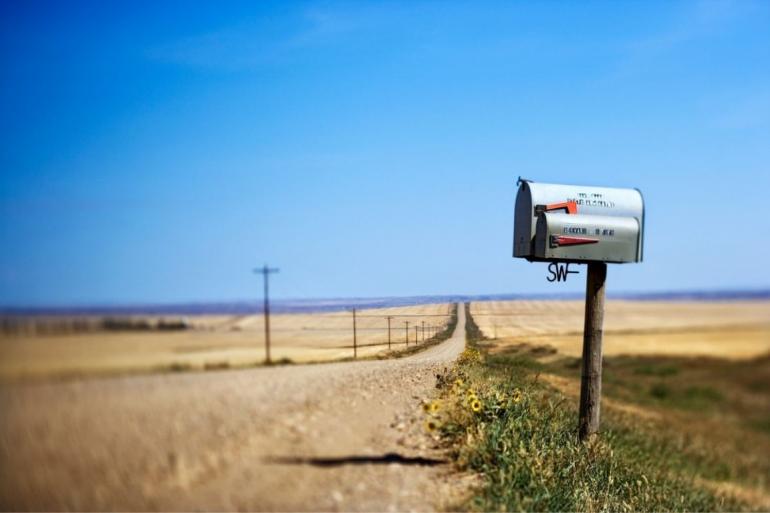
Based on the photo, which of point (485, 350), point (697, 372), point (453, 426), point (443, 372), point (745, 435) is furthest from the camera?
point (697, 372)

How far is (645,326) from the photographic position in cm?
1850

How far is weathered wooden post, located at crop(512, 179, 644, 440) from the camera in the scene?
7.35 meters

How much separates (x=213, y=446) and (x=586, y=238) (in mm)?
4690

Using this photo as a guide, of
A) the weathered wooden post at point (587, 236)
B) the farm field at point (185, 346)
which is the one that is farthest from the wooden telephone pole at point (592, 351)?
the farm field at point (185, 346)

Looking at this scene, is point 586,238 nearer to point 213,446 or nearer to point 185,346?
point 185,346

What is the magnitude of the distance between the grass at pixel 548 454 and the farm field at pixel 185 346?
3.24 ft

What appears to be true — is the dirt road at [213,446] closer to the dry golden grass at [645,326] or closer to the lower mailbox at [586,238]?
the lower mailbox at [586,238]

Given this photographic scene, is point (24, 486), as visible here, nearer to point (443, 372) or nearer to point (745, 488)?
point (443, 372)

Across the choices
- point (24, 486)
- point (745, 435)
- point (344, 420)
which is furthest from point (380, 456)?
point (745, 435)

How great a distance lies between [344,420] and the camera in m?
4.97

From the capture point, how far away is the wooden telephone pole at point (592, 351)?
25.2ft

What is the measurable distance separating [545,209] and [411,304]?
154cm

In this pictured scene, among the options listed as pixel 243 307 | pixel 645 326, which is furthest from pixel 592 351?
pixel 645 326

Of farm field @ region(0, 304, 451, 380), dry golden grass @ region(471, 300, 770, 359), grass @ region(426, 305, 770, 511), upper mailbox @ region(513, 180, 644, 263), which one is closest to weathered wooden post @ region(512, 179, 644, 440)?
upper mailbox @ region(513, 180, 644, 263)
